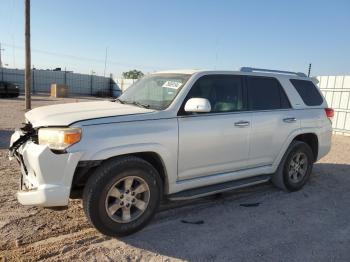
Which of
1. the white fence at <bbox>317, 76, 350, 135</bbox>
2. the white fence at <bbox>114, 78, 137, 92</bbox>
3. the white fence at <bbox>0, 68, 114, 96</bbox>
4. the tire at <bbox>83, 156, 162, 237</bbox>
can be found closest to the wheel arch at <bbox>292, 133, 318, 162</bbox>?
the tire at <bbox>83, 156, 162, 237</bbox>

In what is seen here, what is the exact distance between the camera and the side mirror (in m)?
4.11

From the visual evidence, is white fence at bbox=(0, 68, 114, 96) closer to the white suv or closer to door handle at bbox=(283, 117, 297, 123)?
the white suv

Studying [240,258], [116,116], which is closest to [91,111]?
[116,116]

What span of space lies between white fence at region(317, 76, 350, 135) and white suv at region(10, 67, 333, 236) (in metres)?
8.04

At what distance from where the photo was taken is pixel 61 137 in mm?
3484

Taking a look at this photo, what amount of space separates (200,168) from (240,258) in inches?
48.8

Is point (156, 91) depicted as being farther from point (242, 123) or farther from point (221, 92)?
point (242, 123)

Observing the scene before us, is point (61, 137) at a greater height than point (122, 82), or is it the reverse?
point (122, 82)

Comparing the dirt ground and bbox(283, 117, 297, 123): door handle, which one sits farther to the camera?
bbox(283, 117, 297, 123): door handle

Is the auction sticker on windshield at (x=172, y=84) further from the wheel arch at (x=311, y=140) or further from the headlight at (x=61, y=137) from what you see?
the wheel arch at (x=311, y=140)

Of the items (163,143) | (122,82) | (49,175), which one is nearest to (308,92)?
(163,143)

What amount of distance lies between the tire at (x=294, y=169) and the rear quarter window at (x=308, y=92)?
75cm

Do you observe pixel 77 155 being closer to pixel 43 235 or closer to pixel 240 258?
pixel 43 235

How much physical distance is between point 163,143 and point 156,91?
982 mm
